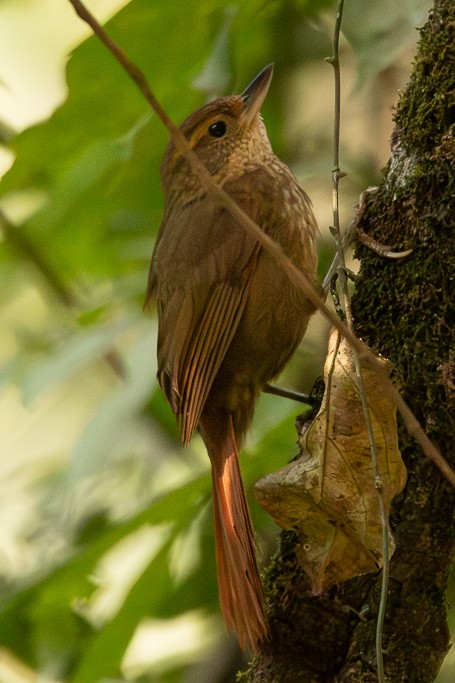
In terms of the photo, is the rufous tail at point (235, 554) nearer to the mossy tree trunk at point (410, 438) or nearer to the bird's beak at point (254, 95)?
the mossy tree trunk at point (410, 438)

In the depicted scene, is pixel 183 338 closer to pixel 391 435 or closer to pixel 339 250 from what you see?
pixel 339 250

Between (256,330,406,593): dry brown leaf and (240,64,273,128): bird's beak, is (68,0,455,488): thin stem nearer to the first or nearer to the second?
(256,330,406,593): dry brown leaf

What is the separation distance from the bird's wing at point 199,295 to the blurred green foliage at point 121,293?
103mm

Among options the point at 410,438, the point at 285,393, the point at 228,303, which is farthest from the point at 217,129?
the point at 410,438

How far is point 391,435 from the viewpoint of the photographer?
2045 mm

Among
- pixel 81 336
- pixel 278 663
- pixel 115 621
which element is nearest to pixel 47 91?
pixel 81 336

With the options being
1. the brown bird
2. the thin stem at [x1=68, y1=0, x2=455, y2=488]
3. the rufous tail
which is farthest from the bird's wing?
the thin stem at [x1=68, y1=0, x2=455, y2=488]

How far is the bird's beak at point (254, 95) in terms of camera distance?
124 inches

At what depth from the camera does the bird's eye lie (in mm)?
3301

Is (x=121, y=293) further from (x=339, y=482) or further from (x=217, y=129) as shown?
(x=339, y=482)

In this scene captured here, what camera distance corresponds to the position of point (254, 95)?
318 centimetres

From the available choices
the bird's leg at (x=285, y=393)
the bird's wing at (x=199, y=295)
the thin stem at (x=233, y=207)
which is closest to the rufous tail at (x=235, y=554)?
the bird's wing at (x=199, y=295)

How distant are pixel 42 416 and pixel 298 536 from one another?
249 centimetres

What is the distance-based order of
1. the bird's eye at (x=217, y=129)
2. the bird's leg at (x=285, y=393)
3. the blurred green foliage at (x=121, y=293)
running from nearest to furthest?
the blurred green foliage at (x=121, y=293), the bird's leg at (x=285, y=393), the bird's eye at (x=217, y=129)
